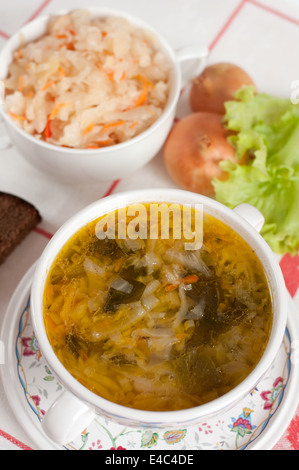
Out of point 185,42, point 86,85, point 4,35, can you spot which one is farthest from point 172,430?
point 4,35

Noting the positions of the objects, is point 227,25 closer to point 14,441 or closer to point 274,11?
point 274,11

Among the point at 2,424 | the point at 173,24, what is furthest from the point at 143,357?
the point at 173,24

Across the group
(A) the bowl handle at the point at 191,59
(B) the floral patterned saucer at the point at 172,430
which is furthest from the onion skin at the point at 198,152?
(B) the floral patterned saucer at the point at 172,430

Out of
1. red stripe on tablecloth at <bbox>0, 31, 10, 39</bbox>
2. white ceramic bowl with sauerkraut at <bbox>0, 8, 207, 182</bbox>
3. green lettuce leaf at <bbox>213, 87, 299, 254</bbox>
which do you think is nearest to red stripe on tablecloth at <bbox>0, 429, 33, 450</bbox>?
white ceramic bowl with sauerkraut at <bbox>0, 8, 207, 182</bbox>

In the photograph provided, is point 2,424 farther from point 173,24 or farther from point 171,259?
point 173,24

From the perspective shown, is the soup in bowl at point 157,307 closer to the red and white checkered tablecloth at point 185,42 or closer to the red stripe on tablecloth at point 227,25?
the red and white checkered tablecloth at point 185,42

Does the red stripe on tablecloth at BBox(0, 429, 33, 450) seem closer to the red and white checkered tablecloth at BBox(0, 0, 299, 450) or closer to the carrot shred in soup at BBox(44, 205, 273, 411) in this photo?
the carrot shred in soup at BBox(44, 205, 273, 411)
